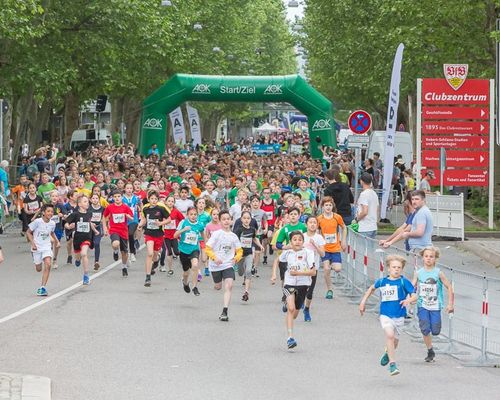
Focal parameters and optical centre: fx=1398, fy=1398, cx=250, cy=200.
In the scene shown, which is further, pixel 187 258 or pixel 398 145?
pixel 398 145

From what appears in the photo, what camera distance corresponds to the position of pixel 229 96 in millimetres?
49625

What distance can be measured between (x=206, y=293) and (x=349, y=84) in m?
41.3

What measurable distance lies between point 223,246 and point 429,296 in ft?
15.2

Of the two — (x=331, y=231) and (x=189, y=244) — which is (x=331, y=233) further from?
(x=189, y=244)

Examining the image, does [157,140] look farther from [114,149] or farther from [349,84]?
[349,84]

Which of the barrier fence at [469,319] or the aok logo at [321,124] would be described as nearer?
the barrier fence at [469,319]

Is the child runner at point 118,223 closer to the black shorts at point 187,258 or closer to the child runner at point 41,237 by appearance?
the child runner at point 41,237

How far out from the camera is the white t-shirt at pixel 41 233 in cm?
2025

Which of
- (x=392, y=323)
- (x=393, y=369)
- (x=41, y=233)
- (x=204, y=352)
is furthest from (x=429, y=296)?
(x=41, y=233)

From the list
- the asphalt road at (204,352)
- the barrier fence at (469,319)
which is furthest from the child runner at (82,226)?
the barrier fence at (469,319)

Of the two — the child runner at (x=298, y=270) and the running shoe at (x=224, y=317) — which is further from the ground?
the child runner at (x=298, y=270)

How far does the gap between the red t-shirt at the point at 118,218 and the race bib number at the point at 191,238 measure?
3.56m

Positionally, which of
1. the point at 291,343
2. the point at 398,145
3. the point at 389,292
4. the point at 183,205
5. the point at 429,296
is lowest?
the point at 291,343

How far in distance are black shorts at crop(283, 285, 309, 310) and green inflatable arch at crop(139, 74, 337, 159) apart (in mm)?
32909
